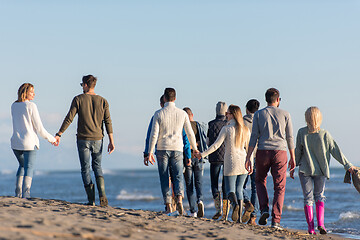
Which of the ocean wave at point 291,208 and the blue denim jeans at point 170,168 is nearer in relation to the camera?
the blue denim jeans at point 170,168

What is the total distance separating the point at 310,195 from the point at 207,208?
1354 centimetres

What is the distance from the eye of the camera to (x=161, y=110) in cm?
823

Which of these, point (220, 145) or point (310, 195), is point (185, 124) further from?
point (310, 195)

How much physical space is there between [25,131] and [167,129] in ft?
7.48

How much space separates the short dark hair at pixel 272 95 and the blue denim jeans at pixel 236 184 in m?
1.38

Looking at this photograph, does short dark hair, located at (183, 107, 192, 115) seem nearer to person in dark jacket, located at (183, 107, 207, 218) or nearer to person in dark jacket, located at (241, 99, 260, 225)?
person in dark jacket, located at (183, 107, 207, 218)

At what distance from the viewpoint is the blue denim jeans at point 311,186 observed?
8.09 metres

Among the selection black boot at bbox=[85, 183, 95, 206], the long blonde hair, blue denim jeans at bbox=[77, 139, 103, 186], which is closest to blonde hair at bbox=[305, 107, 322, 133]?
the long blonde hair

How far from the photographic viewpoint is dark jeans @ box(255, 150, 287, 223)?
25.7 ft

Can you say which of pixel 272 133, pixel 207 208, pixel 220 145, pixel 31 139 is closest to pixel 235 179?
pixel 220 145

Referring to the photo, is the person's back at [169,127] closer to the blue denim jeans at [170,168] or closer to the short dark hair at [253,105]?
the blue denim jeans at [170,168]

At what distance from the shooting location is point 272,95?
26.2 feet

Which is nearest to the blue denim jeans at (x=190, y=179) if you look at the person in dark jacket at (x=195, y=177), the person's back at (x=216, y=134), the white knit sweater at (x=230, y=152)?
the person in dark jacket at (x=195, y=177)

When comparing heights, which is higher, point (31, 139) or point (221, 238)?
point (31, 139)
